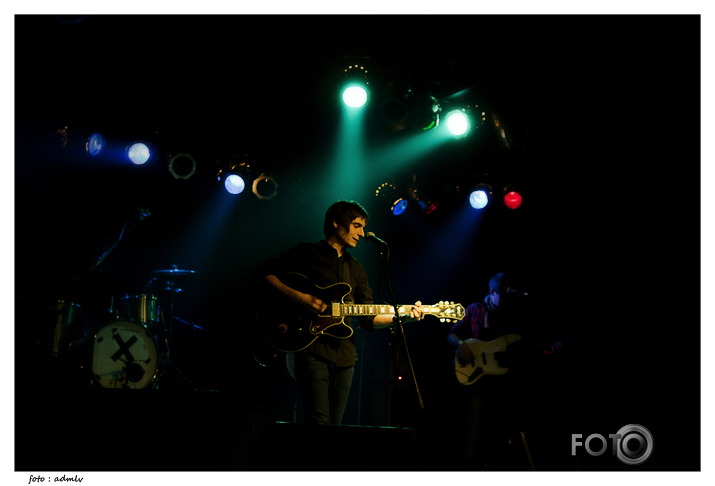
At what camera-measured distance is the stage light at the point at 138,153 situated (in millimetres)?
6004

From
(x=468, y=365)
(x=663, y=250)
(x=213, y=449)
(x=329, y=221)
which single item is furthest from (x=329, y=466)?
(x=663, y=250)

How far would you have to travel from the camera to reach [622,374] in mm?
6301

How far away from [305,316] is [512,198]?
3757mm

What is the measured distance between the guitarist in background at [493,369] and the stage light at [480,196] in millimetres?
1058

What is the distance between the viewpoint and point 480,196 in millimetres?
6852

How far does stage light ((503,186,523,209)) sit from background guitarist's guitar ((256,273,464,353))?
10.5 feet

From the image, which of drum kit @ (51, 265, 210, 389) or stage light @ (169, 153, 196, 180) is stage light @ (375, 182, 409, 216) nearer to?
stage light @ (169, 153, 196, 180)

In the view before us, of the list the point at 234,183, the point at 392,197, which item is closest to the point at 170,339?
the point at 234,183

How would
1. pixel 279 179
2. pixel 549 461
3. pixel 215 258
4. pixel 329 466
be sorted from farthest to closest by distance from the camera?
pixel 215 258 < pixel 279 179 < pixel 549 461 < pixel 329 466

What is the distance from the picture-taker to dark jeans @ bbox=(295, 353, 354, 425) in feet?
12.0

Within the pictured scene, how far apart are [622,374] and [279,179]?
4387 mm

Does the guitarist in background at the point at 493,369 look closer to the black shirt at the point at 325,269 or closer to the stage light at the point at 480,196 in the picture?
the stage light at the point at 480,196

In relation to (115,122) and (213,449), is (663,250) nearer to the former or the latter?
(213,449)

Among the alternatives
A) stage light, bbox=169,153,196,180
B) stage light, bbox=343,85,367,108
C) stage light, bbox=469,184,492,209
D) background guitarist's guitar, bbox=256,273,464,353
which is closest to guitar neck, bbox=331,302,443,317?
background guitarist's guitar, bbox=256,273,464,353
